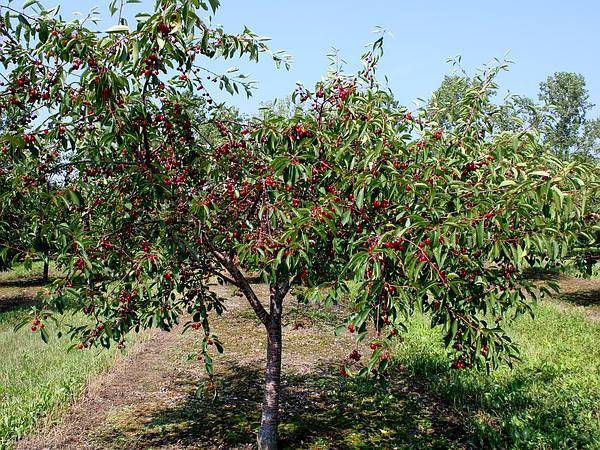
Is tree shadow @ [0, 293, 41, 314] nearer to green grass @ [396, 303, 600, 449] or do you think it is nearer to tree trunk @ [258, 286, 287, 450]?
green grass @ [396, 303, 600, 449]

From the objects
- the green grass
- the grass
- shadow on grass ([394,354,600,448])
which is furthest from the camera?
the grass

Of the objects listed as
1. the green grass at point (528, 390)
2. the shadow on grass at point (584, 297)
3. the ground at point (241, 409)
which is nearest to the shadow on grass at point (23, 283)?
the ground at point (241, 409)

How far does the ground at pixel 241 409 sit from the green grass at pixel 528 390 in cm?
20

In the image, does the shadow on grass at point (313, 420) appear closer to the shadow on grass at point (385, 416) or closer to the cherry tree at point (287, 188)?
the shadow on grass at point (385, 416)

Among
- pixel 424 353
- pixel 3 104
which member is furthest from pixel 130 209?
pixel 424 353

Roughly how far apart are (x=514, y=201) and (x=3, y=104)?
182 inches

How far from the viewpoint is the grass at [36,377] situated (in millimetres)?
7867

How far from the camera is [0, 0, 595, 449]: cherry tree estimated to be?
12.4 ft

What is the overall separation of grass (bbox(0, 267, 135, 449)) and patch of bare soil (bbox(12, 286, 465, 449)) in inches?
12.0

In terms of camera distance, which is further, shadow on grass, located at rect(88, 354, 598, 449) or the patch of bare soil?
the patch of bare soil

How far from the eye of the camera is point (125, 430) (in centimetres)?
788

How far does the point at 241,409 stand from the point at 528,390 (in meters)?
4.95

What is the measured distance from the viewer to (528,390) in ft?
29.4

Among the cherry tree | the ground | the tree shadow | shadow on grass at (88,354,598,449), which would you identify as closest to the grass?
the ground
